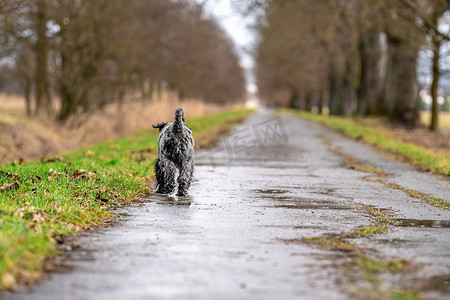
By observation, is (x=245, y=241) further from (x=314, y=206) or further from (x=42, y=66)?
(x=42, y=66)

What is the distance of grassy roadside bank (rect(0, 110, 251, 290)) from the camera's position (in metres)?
4.73

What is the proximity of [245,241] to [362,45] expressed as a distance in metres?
34.4

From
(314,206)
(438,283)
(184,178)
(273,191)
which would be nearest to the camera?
(438,283)

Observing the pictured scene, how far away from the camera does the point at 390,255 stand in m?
5.52

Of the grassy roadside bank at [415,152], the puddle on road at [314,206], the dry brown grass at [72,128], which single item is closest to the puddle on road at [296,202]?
the puddle on road at [314,206]

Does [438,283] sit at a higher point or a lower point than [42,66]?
lower

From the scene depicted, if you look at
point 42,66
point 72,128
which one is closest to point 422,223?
point 72,128

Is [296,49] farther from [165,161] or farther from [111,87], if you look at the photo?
[165,161]

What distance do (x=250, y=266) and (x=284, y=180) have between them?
6.29 metres

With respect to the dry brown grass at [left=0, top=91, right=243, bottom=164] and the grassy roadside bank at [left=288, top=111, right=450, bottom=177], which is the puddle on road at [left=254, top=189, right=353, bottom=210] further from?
the dry brown grass at [left=0, top=91, right=243, bottom=164]

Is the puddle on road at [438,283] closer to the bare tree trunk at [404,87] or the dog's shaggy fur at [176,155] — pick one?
the dog's shaggy fur at [176,155]

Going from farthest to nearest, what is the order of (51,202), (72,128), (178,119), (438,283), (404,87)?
(404,87)
(72,128)
(178,119)
(51,202)
(438,283)

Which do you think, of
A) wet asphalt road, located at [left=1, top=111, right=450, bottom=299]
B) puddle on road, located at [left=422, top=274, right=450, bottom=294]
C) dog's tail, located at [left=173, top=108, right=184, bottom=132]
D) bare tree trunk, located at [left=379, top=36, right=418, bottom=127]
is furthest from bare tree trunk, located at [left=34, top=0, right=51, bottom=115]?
puddle on road, located at [left=422, top=274, right=450, bottom=294]

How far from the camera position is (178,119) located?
855 cm
